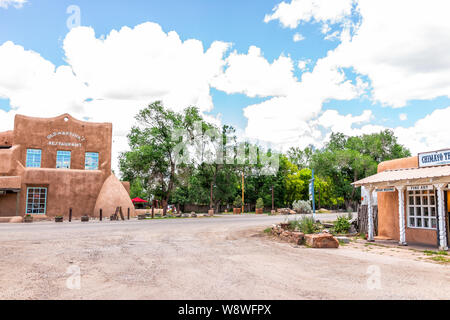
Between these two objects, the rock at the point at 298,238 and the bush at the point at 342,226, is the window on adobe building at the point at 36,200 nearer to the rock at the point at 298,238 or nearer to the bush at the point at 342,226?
the rock at the point at 298,238

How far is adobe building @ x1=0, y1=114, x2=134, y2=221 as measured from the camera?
27.3 metres

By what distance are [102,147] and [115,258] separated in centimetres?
2448

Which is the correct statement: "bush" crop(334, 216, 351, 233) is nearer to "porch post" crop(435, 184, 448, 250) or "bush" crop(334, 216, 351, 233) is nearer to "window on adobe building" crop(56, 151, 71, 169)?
"porch post" crop(435, 184, 448, 250)

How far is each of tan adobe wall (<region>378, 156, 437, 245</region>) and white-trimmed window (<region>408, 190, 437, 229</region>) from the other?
0.24 metres

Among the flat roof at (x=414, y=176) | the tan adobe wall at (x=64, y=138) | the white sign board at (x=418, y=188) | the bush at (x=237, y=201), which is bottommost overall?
the bush at (x=237, y=201)

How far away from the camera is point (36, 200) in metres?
27.8

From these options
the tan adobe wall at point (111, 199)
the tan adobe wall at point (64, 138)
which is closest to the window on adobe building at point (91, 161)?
the tan adobe wall at point (64, 138)

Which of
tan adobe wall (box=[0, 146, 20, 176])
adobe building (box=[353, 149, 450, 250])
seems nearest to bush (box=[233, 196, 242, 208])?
tan adobe wall (box=[0, 146, 20, 176])

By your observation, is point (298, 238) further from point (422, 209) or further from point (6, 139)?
point (6, 139)

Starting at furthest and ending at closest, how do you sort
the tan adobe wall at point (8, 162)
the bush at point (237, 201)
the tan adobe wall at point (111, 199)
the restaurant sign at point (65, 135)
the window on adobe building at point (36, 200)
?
the bush at point (237, 201) < the restaurant sign at point (65, 135) < the tan adobe wall at point (111, 199) < the window on adobe building at point (36, 200) < the tan adobe wall at point (8, 162)

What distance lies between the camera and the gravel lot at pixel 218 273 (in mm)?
5508

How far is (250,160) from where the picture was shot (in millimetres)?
55969

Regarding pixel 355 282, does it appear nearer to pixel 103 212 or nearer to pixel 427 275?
pixel 427 275

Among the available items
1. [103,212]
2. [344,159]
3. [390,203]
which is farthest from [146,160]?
[344,159]
